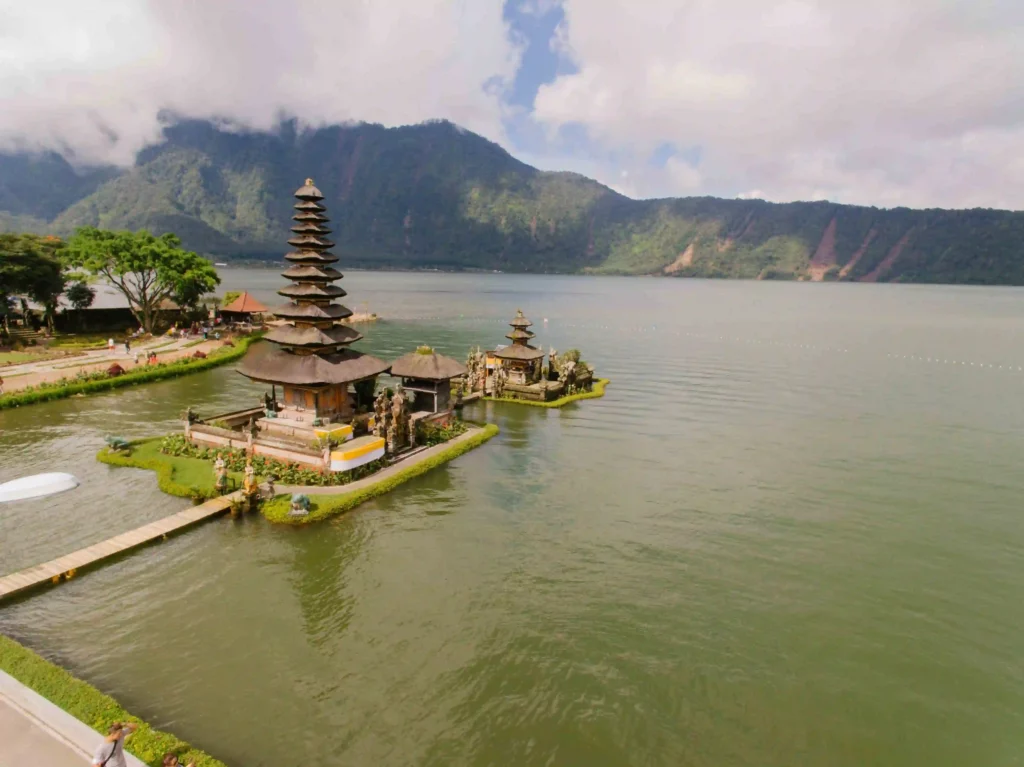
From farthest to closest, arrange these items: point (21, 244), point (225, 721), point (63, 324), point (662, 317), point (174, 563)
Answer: point (662, 317) → point (63, 324) → point (21, 244) → point (174, 563) → point (225, 721)

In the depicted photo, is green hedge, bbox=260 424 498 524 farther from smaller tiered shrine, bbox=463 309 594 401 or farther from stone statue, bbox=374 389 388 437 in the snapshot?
smaller tiered shrine, bbox=463 309 594 401

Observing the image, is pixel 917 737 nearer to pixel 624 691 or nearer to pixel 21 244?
pixel 624 691

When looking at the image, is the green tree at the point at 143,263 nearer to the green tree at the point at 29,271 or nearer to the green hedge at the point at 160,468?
the green tree at the point at 29,271

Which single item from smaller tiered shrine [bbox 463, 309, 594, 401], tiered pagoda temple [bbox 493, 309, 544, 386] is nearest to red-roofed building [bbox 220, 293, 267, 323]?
smaller tiered shrine [bbox 463, 309, 594, 401]

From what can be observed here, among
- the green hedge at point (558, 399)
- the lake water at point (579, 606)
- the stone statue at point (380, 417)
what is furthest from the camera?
the green hedge at point (558, 399)

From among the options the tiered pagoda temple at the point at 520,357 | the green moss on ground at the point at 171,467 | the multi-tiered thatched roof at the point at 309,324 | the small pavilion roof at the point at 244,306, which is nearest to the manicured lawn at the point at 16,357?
the small pavilion roof at the point at 244,306

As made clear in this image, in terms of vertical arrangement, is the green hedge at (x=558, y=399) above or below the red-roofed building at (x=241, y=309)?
below

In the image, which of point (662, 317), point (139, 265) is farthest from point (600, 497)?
point (662, 317)
